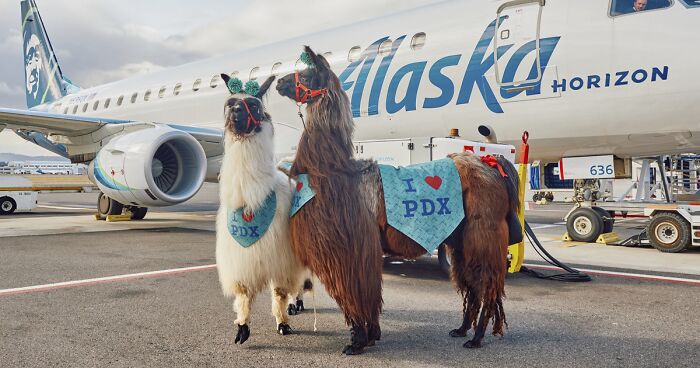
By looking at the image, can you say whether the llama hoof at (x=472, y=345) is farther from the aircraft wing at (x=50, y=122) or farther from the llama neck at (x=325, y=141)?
the aircraft wing at (x=50, y=122)

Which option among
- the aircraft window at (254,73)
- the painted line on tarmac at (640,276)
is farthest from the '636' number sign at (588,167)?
the aircraft window at (254,73)

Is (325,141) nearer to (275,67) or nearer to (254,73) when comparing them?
(275,67)

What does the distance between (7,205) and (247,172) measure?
16.7 meters

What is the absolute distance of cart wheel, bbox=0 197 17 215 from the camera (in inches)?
635

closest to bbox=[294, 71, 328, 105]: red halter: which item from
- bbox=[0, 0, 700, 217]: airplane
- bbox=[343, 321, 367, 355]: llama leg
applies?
bbox=[343, 321, 367, 355]: llama leg

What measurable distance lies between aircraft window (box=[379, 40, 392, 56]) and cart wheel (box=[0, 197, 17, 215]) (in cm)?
1404

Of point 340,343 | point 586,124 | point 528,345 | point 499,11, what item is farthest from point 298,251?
point 499,11

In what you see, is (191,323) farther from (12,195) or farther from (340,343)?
(12,195)

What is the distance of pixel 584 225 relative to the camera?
27.8ft

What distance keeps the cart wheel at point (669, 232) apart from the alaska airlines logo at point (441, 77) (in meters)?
2.81

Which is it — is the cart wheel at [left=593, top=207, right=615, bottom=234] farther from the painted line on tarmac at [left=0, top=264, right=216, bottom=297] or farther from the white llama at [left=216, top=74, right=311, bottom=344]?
the white llama at [left=216, top=74, right=311, bottom=344]

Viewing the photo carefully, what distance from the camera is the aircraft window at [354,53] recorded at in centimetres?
872

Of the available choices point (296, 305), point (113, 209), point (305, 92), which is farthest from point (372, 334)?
point (113, 209)

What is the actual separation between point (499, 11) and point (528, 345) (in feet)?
17.5
